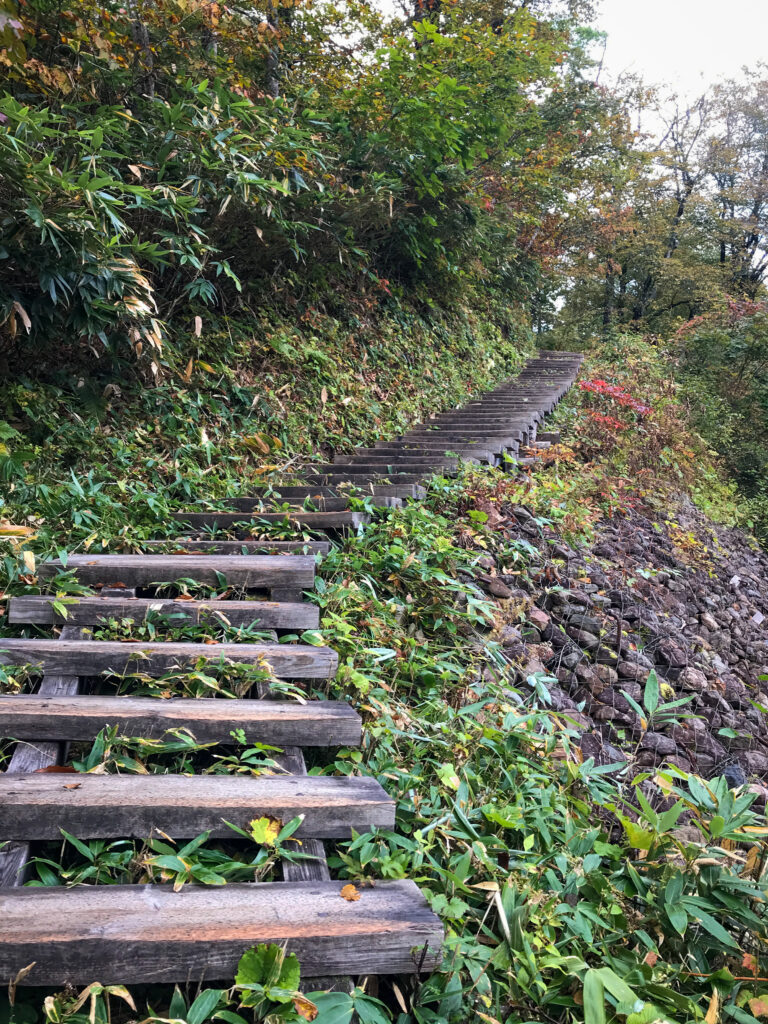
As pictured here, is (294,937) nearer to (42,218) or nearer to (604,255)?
(42,218)

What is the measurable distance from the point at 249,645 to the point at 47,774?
2.58 ft

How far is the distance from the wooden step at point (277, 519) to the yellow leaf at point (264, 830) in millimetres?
1970

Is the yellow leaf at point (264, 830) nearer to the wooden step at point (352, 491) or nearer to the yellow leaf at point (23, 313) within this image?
the wooden step at point (352, 491)

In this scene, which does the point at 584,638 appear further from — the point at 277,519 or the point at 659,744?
the point at 277,519

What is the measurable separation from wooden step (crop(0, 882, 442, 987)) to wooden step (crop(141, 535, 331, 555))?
1834 mm

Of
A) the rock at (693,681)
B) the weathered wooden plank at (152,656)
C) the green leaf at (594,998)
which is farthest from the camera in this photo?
the rock at (693,681)

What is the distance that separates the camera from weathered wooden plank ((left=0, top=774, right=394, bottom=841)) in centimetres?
153

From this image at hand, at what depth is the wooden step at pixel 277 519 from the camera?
136 inches

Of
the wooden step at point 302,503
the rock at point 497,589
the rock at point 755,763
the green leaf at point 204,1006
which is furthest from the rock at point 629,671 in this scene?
the green leaf at point 204,1006

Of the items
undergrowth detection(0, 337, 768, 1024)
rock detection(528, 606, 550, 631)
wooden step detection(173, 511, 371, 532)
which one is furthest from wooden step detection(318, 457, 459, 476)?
undergrowth detection(0, 337, 768, 1024)

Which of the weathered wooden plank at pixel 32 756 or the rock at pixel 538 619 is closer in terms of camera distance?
the weathered wooden plank at pixel 32 756

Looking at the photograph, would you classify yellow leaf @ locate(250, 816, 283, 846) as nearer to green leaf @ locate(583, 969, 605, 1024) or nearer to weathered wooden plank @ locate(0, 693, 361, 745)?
weathered wooden plank @ locate(0, 693, 361, 745)

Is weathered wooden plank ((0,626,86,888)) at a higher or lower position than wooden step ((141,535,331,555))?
lower

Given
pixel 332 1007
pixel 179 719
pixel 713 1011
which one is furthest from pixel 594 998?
pixel 179 719
